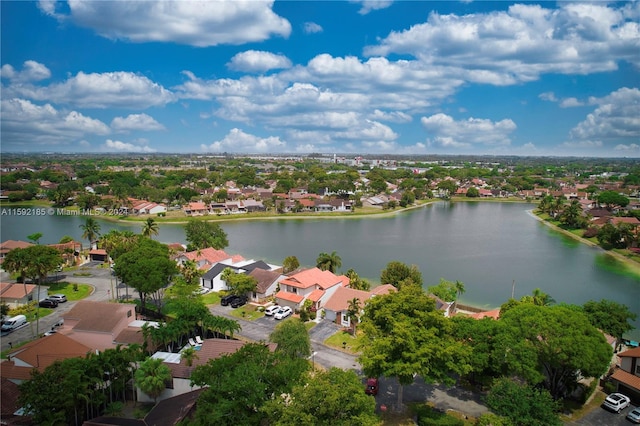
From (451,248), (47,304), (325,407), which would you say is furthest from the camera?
(451,248)

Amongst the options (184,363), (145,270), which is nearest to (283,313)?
(145,270)

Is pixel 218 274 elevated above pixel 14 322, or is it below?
above

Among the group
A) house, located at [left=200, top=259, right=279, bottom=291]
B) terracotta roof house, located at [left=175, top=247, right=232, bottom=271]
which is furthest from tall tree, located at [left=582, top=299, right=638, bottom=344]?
terracotta roof house, located at [left=175, top=247, right=232, bottom=271]

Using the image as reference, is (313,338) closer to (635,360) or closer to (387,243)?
(635,360)

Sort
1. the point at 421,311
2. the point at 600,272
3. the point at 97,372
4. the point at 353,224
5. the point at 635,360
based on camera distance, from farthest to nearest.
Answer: the point at 353,224, the point at 600,272, the point at 635,360, the point at 421,311, the point at 97,372

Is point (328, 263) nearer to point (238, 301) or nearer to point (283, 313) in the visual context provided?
point (283, 313)

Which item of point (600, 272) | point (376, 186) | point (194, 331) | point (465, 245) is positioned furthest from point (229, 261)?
point (376, 186)
